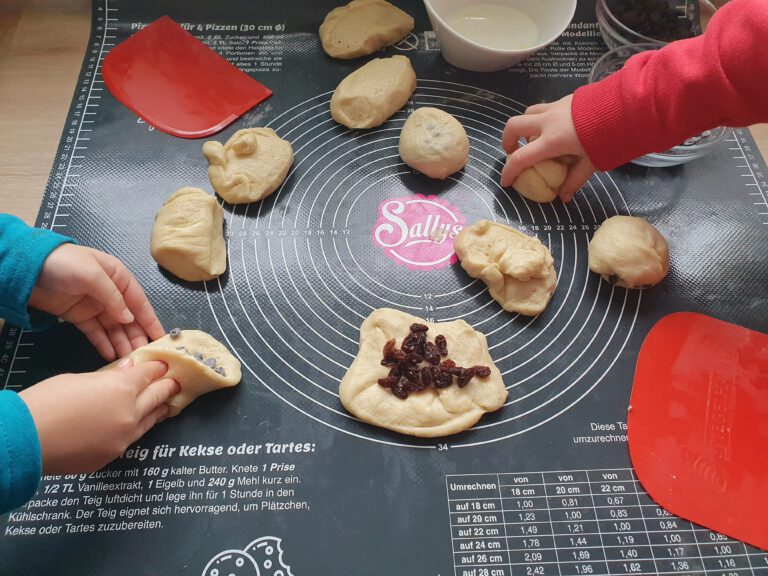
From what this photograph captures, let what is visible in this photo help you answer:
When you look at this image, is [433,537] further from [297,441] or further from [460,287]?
[460,287]

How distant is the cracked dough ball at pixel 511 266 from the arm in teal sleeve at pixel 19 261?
94 cm

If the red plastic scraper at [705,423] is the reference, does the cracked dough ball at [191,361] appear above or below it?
above

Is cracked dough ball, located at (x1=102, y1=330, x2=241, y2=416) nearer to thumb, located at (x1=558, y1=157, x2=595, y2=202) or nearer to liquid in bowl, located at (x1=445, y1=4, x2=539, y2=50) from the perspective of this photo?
thumb, located at (x1=558, y1=157, x2=595, y2=202)

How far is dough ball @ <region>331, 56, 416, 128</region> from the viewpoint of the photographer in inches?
61.6

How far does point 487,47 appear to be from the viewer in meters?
1.61

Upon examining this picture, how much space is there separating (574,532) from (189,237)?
1.07 metres

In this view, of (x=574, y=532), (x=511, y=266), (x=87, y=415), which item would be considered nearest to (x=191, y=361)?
(x=87, y=415)

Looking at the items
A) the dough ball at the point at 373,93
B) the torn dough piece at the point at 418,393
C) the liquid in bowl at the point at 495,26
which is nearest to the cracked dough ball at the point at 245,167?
the dough ball at the point at 373,93

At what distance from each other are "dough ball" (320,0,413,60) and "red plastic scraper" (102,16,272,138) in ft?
0.87

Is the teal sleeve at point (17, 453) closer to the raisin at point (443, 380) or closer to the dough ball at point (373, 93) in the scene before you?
the raisin at point (443, 380)

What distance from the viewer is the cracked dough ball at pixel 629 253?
1349 mm

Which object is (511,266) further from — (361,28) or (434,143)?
(361,28)

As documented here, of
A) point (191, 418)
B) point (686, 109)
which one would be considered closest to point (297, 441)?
point (191, 418)

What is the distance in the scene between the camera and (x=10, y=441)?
890 millimetres
